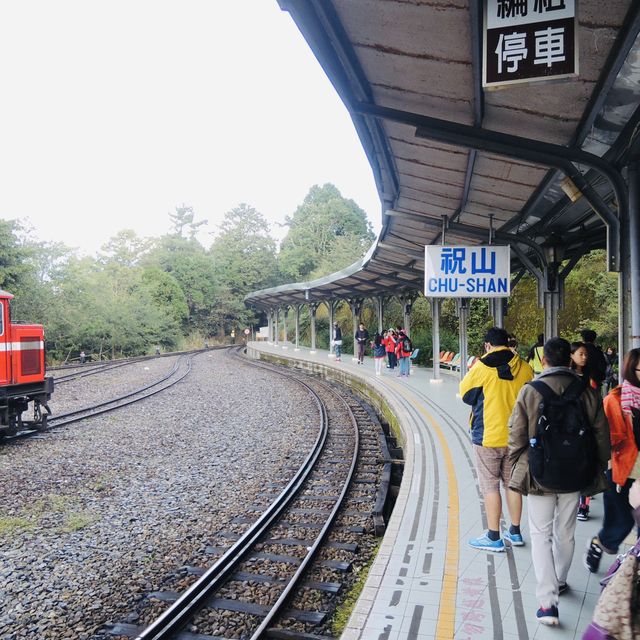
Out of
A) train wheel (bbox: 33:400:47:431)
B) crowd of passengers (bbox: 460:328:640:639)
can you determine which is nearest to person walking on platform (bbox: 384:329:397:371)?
train wheel (bbox: 33:400:47:431)

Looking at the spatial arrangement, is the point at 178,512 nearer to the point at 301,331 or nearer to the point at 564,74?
the point at 564,74

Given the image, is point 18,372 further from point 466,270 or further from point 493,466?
point 493,466

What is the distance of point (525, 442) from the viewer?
3.33 m

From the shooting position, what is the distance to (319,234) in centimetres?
6275

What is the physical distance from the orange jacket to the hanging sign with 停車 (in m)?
1.95

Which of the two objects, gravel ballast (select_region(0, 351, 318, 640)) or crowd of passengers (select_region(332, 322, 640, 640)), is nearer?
crowd of passengers (select_region(332, 322, 640, 640))

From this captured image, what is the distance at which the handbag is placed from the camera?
1.90m

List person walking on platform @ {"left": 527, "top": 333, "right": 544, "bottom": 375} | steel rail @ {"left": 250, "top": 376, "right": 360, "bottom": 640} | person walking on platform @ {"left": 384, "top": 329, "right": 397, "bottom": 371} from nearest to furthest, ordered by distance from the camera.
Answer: steel rail @ {"left": 250, "top": 376, "right": 360, "bottom": 640} < person walking on platform @ {"left": 527, "top": 333, "right": 544, "bottom": 375} < person walking on platform @ {"left": 384, "top": 329, "right": 397, "bottom": 371}

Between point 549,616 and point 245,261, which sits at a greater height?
point 245,261

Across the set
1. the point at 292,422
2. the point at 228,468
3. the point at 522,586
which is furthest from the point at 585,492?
the point at 292,422

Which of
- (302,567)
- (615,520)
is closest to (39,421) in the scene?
(302,567)

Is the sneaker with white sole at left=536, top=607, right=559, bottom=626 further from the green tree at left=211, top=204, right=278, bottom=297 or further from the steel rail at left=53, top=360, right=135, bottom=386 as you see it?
the green tree at left=211, top=204, right=278, bottom=297

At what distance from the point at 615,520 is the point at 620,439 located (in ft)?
2.40

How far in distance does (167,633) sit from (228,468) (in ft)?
15.6
